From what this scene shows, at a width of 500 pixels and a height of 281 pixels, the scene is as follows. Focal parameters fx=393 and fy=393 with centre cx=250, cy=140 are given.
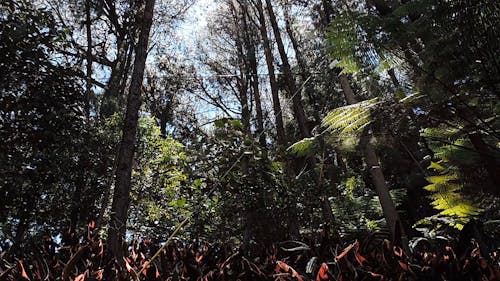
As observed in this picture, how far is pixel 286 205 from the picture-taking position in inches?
201

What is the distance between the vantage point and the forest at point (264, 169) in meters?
1.75

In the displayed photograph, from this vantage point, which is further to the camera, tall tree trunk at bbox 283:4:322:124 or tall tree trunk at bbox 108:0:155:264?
tall tree trunk at bbox 283:4:322:124

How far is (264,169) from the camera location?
4.76m

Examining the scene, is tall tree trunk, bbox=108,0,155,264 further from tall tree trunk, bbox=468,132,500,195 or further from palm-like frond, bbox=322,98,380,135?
tall tree trunk, bbox=468,132,500,195

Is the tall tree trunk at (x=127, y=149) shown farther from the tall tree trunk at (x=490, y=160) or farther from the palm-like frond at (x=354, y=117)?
the tall tree trunk at (x=490, y=160)

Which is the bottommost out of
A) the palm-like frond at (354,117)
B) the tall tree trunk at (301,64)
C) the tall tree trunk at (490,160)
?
the tall tree trunk at (490,160)

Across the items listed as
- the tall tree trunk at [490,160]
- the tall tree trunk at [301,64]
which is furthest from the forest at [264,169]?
the tall tree trunk at [301,64]

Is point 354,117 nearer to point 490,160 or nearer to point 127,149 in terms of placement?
point 490,160

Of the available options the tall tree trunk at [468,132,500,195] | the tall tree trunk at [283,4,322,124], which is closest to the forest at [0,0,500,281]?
the tall tree trunk at [468,132,500,195]

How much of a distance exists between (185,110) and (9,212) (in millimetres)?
11086

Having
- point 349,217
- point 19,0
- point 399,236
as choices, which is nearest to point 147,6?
point 19,0

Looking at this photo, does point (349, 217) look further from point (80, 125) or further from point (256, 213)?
point (80, 125)

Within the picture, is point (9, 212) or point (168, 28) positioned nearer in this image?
point (9, 212)

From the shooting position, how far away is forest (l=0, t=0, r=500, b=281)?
1.75 metres
